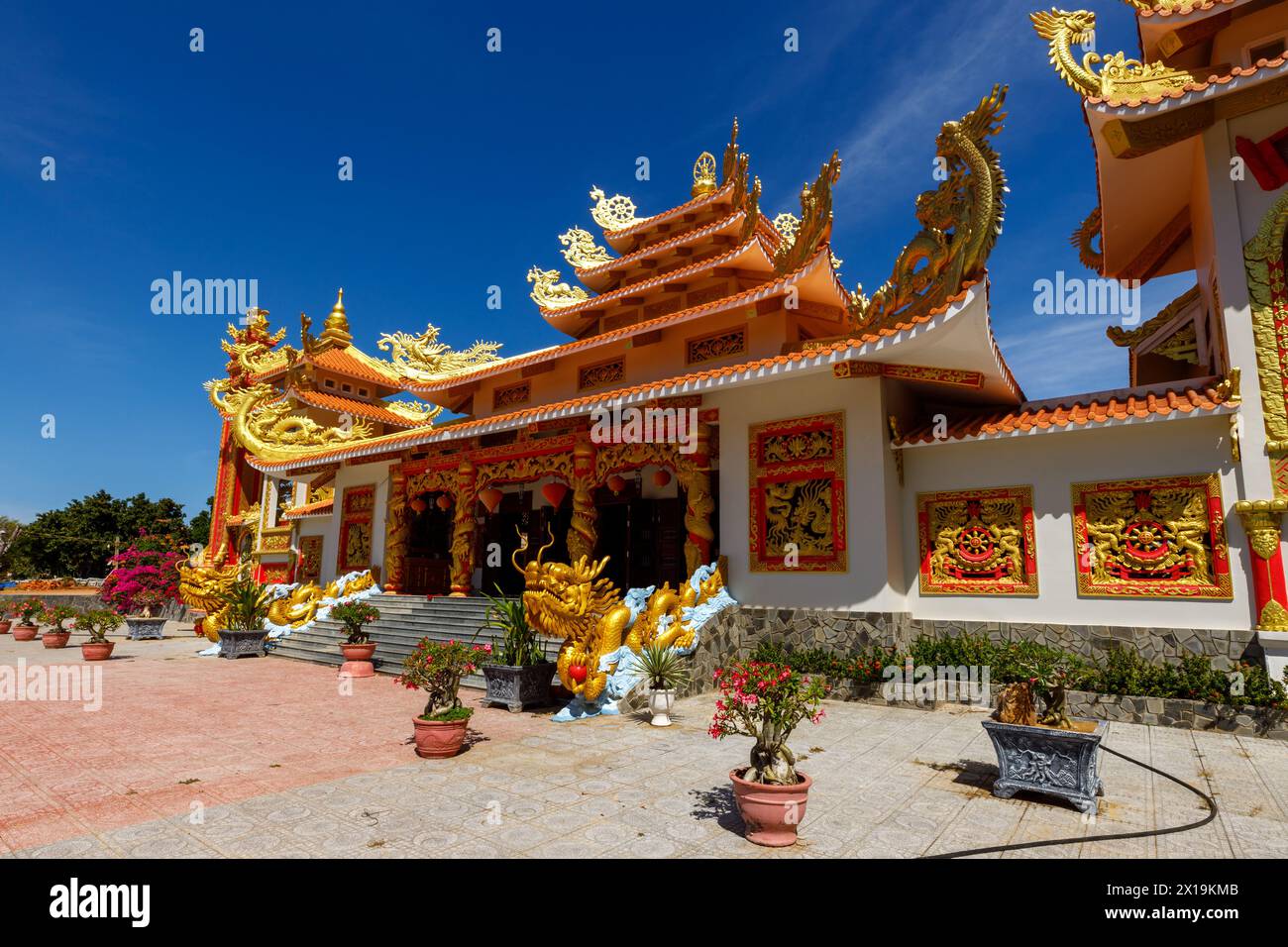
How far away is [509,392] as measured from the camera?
14164 mm

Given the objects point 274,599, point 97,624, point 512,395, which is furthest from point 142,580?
point 512,395

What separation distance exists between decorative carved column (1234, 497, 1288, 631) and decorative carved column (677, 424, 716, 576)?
19.8 feet

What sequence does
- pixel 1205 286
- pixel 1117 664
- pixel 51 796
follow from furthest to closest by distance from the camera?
1. pixel 1205 286
2. pixel 1117 664
3. pixel 51 796

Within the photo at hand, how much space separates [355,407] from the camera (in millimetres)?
24172

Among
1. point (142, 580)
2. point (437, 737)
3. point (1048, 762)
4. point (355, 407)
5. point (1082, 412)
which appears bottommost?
point (437, 737)

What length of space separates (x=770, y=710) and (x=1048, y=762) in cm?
208

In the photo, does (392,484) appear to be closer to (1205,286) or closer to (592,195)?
(592,195)

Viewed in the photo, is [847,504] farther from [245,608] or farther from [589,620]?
[245,608]

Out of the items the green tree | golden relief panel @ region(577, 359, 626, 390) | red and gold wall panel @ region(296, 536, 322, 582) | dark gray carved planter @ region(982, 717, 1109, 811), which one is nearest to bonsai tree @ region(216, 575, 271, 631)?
red and gold wall panel @ region(296, 536, 322, 582)

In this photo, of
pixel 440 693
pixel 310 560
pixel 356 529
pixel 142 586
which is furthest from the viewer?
pixel 310 560

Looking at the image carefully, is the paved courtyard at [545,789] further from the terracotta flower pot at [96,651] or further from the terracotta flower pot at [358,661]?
the terracotta flower pot at [96,651]
